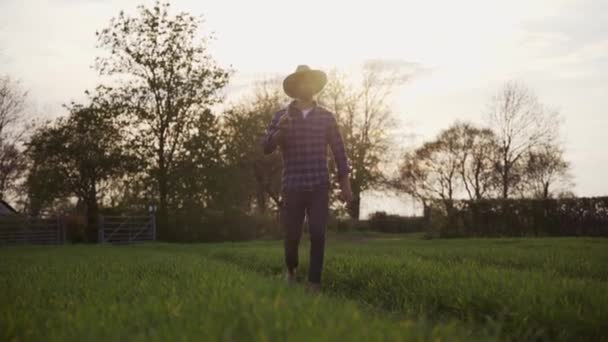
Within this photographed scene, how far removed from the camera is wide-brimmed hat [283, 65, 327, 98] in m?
7.34

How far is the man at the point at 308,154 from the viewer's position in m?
7.22

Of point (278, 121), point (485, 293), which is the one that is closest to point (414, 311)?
point (485, 293)

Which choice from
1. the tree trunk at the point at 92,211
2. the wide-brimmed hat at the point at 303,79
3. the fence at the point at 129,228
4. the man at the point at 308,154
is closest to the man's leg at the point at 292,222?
the man at the point at 308,154

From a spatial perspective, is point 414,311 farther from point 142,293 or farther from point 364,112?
point 364,112

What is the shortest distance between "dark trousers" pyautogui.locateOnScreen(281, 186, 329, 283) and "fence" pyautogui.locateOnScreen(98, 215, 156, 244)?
32.1 metres

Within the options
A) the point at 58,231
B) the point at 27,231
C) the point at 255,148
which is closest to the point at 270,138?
the point at 58,231

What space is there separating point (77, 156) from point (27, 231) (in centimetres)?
610

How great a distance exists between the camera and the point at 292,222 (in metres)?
7.48

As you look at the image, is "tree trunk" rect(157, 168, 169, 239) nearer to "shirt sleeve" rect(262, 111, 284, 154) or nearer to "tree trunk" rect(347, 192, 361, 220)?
"tree trunk" rect(347, 192, 361, 220)

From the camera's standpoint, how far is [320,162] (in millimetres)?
7285

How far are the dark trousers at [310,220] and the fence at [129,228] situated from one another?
32.1 m

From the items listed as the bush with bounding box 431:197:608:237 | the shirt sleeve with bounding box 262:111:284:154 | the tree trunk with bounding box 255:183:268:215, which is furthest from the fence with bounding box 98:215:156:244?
the shirt sleeve with bounding box 262:111:284:154

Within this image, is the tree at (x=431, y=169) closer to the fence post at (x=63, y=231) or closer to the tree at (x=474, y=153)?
the tree at (x=474, y=153)

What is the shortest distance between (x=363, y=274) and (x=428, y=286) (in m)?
1.94
